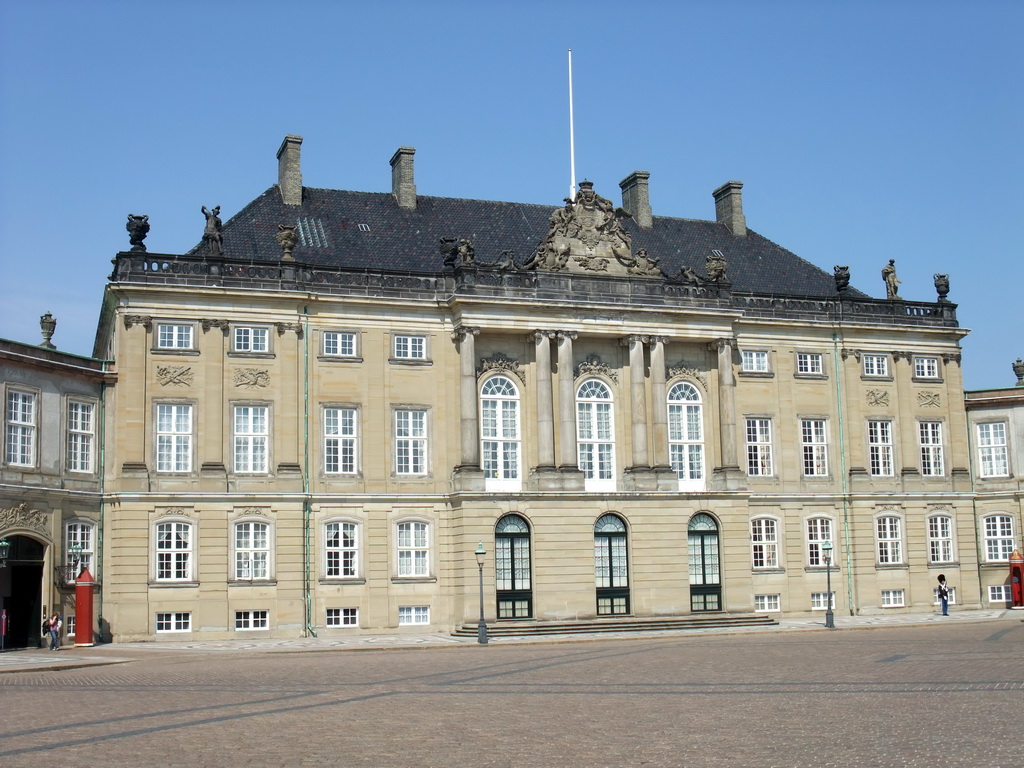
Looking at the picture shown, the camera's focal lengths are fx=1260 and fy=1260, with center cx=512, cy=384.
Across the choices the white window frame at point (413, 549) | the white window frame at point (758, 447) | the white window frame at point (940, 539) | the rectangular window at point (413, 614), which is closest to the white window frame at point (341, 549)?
the white window frame at point (413, 549)

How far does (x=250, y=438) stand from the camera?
44656 millimetres

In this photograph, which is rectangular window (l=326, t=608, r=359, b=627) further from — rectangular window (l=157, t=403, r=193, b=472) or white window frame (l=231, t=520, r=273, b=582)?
rectangular window (l=157, t=403, r=193, b=472)

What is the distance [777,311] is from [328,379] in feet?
62.1

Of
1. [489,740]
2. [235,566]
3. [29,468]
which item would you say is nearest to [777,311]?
[235,566]

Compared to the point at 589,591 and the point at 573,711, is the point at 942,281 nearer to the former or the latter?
the point at 589,591

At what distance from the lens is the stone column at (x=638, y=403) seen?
47.8 m

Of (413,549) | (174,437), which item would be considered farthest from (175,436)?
(413,549)

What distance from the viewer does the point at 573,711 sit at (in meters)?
20.3

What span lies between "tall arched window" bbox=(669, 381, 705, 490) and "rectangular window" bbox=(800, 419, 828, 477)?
16.7ft

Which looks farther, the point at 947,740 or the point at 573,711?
the point at 573,711

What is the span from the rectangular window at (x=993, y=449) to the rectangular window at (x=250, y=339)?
32.0m

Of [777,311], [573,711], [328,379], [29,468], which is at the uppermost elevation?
[777,311]

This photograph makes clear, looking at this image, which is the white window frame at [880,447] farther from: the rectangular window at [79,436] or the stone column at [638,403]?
the rectangular window at [79,436]

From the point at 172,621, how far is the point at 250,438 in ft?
22.3
